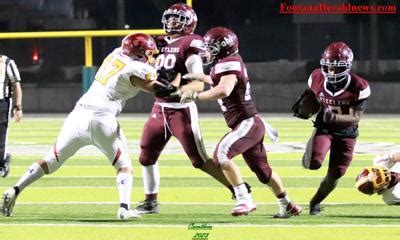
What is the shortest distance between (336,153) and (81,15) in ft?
57.0

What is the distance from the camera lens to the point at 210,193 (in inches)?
423

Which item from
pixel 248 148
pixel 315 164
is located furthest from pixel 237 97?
pixel 315 164

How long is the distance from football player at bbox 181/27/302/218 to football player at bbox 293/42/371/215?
0.36 meters

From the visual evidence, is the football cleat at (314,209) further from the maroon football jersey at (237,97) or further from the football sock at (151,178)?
the football sock at (151,178)

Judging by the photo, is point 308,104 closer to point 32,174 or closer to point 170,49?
point 170,49

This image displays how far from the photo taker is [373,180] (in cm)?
890

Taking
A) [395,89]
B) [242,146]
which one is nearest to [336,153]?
[242,146]

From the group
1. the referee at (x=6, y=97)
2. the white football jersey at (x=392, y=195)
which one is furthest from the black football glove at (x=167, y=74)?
the referee at (x=6, y=97)

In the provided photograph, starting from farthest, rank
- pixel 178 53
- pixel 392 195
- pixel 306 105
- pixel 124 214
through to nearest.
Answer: pixel 178 53 < pixel 392 195 < pixel 306 105 < pixel 124 214

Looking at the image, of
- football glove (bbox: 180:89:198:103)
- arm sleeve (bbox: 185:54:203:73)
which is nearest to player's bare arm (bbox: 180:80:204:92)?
arm sleeve (bbox: 185:54:203:73)

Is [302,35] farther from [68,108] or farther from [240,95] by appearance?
[240,95]

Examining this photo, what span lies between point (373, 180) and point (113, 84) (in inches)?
85.7

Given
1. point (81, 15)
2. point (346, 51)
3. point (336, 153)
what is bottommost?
point (81, 15)

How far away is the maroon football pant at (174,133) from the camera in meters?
9.53
